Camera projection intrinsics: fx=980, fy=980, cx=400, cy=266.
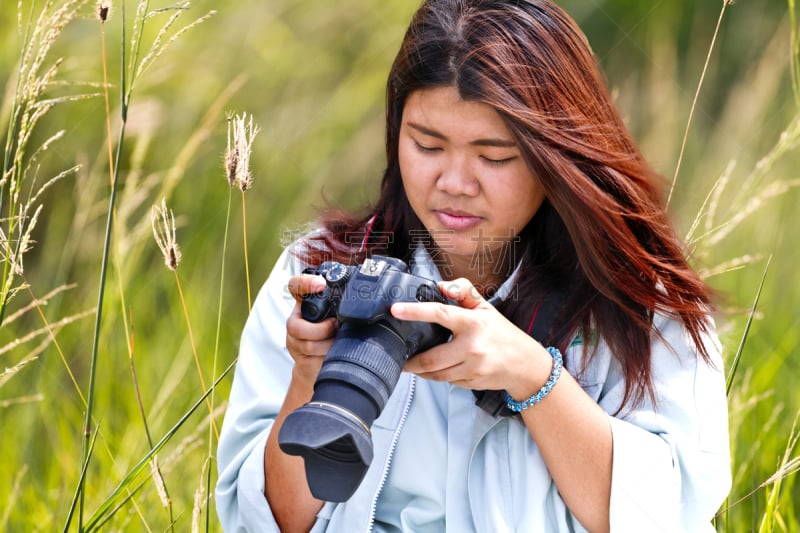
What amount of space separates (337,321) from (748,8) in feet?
7.44

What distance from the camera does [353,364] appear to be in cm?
102

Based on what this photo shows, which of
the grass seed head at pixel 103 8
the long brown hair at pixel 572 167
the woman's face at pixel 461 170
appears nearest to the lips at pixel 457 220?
the woman's face at pixel 461 170

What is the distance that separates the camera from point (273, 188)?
96.0 inches

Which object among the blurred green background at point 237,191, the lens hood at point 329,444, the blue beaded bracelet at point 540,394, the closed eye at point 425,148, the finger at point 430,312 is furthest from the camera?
the blurred green background at point 237,191

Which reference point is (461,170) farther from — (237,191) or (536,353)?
(237,191)

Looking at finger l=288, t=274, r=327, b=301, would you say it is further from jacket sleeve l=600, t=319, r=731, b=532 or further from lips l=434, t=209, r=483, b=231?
jacket sleeve l=600, t=319, r=731, b=532

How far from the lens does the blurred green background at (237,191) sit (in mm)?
1778

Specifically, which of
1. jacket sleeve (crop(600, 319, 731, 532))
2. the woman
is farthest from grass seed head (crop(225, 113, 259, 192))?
jacket sleeve (crop(600, 319, 731, 532))

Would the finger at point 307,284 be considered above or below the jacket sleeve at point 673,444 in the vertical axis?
above

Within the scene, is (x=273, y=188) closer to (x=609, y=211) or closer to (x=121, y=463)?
(x=121, y=463)

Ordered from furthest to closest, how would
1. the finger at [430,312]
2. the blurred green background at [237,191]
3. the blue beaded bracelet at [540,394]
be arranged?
the blurred green background at [237,191], the blue beaded bracelet at [540,394], the finger at [430,312]

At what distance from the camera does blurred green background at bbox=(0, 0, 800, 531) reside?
178 centimetres

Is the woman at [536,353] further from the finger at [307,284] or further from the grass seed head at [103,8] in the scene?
the grass seed head at [103,8]

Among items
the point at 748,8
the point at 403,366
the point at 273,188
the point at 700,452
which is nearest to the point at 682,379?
the point at 700,452
